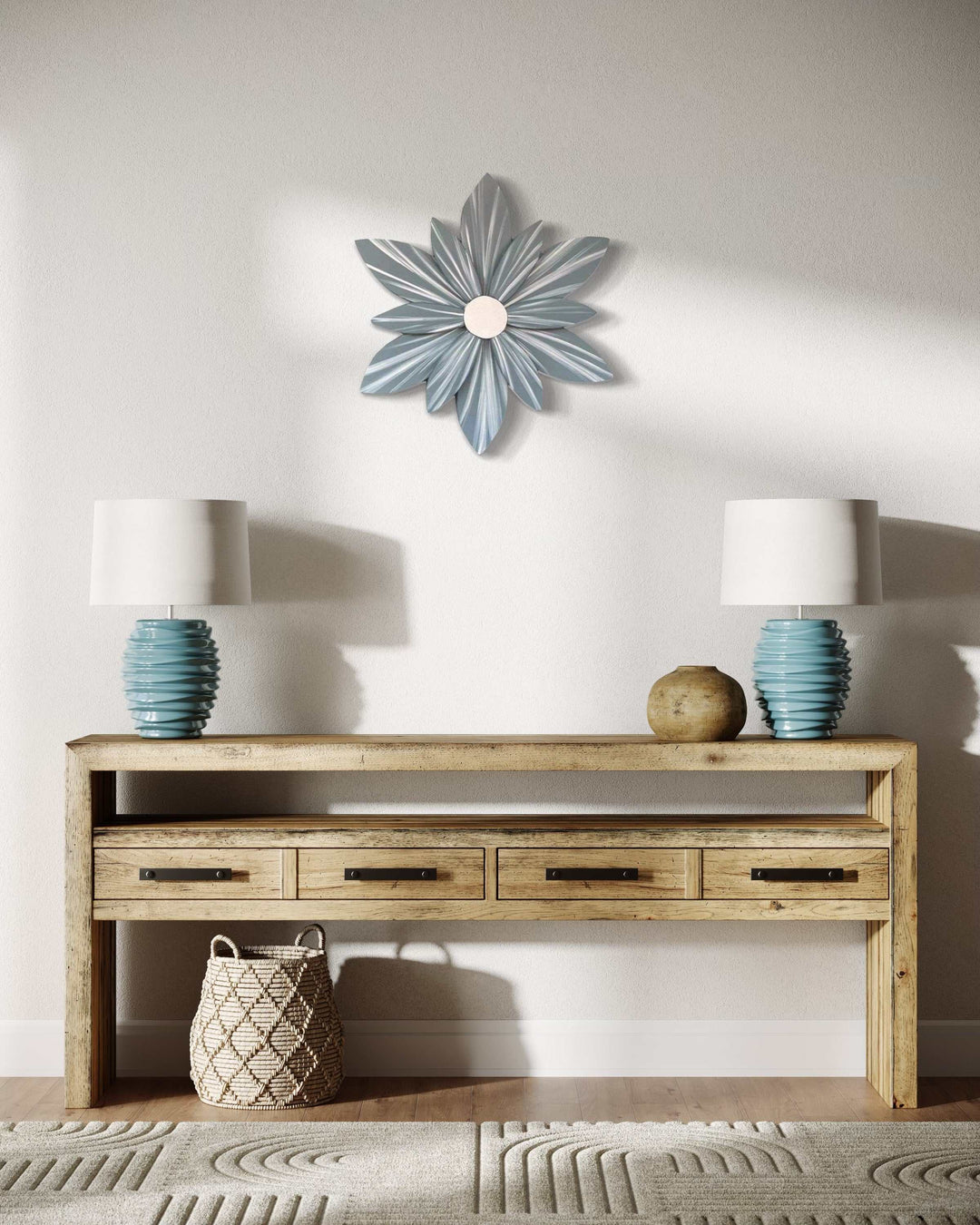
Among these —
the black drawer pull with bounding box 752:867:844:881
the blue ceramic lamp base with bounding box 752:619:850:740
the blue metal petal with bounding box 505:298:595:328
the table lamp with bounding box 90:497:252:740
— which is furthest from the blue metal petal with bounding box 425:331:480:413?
the black drawer pull with bounding box 752:867:844:881

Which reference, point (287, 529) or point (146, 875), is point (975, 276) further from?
Result: point (146, 875)

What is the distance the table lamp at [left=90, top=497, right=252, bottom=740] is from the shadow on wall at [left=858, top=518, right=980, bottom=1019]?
5.18ft

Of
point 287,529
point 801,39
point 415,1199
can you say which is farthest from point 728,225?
point 415,1199

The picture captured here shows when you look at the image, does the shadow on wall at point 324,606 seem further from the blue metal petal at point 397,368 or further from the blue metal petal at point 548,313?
the blue metal petal at point 548,313

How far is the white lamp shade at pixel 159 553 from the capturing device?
285 centimetres

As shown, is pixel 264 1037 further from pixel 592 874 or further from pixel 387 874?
pixel 592 874

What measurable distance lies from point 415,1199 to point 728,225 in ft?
7.57

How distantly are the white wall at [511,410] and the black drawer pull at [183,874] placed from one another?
319 mm

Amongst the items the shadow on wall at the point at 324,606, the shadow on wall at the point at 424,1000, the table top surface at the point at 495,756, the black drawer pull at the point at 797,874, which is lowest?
the shadow on wall at the point at 424,1000

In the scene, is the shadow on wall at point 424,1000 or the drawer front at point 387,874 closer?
the drawer front at point 387,874

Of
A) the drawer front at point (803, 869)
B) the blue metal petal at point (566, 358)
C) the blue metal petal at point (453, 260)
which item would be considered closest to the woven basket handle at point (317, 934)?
the drawer front at point (803, 869)

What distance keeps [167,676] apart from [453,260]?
4.01ft

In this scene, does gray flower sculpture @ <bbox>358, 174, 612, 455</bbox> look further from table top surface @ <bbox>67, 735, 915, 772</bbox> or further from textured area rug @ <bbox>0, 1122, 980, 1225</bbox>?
textured area rug @ <bbox>0, 1122, 980, 1225</bbox>

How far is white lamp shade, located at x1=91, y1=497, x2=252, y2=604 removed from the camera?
2.85m
